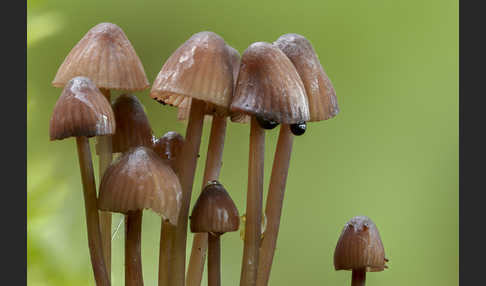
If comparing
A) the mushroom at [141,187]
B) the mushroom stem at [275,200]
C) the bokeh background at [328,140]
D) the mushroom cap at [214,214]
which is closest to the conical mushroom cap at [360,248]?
the mushroom stem at [275,200]

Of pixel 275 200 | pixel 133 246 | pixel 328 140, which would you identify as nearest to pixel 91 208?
pixel 133 246

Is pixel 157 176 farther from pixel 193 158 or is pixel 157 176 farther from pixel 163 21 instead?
pixel 163 21

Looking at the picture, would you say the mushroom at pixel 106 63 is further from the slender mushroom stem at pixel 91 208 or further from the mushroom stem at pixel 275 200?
the mushroom stem at pixel 275 200

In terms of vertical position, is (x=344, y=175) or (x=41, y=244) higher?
(x=344, y=175)

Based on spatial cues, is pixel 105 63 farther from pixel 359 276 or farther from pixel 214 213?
pixel 359 276

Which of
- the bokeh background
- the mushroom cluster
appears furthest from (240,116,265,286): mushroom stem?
the bokeh background

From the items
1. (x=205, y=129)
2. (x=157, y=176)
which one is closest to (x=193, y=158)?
(x=157, y=176)
